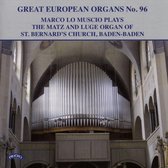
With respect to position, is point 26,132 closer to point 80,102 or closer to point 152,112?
point 80,102

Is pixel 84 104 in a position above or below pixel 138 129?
above

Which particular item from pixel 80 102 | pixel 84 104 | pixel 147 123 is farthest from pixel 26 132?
pixel 147 123

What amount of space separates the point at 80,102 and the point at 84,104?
33 centimetres

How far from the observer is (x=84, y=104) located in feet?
80.4

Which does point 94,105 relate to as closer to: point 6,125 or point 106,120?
point 106,120

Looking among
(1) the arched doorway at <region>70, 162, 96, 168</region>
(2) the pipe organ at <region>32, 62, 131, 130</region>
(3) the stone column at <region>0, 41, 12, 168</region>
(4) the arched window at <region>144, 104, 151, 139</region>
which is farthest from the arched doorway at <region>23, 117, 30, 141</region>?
(4) the arched window at <region>144, 104, 151, 139</region>

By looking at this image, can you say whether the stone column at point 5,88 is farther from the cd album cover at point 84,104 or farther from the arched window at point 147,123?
the arched window at point 147,123

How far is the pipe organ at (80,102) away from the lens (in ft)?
78.8

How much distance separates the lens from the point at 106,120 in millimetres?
24125

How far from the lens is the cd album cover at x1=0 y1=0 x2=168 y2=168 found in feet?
58.0

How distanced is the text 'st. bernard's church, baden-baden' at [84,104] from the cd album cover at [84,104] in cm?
5

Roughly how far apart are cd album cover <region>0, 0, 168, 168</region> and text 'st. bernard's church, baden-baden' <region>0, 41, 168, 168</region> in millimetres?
46

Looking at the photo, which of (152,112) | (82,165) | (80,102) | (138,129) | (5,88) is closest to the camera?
(5,88)

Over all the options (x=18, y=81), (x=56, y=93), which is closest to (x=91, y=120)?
(x=56, y=93)
